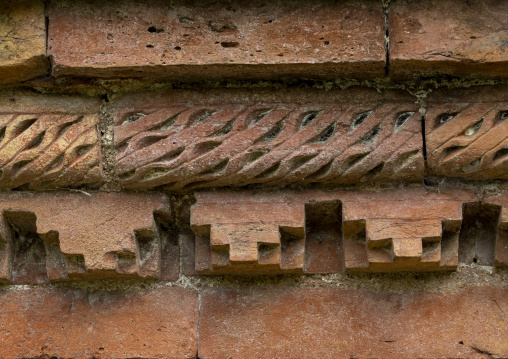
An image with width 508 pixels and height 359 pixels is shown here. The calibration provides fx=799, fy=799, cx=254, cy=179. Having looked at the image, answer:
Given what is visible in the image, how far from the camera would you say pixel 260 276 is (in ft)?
10.1

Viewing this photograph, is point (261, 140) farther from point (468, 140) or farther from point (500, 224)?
point (500, 224)

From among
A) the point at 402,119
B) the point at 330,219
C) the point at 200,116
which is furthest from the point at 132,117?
the point at 402,119

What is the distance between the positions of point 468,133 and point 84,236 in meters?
1.47

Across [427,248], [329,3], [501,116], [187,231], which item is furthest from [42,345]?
[501,116]

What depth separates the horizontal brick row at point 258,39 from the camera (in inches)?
114

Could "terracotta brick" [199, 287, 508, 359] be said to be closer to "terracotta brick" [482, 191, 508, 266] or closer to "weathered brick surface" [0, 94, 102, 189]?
"terracotta brick" [482, 191, 508, 266]

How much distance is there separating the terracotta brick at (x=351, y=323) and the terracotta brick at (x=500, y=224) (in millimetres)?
127

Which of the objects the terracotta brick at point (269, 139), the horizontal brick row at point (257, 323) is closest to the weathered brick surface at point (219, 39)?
the terracotta brick at point (269, 139)

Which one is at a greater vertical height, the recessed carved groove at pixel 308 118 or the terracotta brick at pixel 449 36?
the terracotta brick at pixel 449 36

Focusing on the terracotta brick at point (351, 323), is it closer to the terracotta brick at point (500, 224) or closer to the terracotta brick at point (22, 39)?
the terracotta brick at point (500, 224)

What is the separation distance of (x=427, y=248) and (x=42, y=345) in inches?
58.6

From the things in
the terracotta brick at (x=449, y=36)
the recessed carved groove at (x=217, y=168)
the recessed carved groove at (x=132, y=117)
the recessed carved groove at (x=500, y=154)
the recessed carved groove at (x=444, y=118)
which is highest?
the terracotta brick at (x=449, y=36)

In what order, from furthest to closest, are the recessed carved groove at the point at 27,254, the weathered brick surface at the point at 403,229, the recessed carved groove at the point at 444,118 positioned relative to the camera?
the recessed carved groove at the point at 27,254 < the recessed carved groove at the point at 444,118 < the weathered brick surface at the point at 403,229

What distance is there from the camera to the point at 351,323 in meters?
3.00
